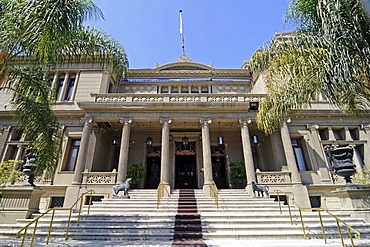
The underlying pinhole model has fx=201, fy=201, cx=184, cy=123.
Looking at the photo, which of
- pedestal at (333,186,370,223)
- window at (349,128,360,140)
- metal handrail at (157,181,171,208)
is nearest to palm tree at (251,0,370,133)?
pedestal at (333,186,370,223)

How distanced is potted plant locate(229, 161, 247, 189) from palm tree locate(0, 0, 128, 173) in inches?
391

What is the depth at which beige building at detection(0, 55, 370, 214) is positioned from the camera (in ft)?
38.8

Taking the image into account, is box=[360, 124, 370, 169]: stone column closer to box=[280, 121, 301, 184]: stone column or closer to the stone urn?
box=[280, 121, 301, 184]: stone column

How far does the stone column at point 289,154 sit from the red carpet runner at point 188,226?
631 cm

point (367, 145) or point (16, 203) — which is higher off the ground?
point (367, 145)

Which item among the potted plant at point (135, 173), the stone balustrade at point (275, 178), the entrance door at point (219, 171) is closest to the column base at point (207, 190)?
the stone balustrade at point (275, 178)

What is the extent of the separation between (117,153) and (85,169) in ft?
10.3

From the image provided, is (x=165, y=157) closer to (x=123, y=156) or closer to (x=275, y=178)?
(x=123, y=156)

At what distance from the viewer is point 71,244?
18.3 feet

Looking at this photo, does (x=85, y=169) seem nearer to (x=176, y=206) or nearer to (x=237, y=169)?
(x=176, y=206)

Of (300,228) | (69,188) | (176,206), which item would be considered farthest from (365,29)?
(69,188)

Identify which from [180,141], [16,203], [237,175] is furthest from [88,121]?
[237,175]

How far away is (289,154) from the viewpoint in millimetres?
11945

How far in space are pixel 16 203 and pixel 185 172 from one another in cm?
1002
